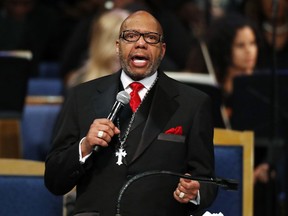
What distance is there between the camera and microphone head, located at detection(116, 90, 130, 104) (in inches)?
175

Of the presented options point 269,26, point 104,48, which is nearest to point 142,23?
point 104,48

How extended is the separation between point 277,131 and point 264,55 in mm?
1653

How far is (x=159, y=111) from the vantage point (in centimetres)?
469

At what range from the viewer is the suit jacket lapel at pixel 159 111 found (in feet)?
15.1

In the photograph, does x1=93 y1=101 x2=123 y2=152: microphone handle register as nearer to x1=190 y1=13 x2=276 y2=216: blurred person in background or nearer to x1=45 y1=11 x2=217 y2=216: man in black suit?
x1=45 y1=11 x2=217 y2=216: man in black suit

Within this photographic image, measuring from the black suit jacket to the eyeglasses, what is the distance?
0.70 feet

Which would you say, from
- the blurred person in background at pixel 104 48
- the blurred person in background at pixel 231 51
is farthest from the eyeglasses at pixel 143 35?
the blurred person in background at pixel 231 51

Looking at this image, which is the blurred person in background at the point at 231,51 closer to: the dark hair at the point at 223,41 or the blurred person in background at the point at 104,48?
the dark hair at the point at 223,41

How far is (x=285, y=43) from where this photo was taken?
28.9ft

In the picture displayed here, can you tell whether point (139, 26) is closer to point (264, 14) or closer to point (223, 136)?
point (223, 136)

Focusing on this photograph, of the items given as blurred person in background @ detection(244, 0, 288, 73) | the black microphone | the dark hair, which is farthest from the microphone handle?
blurred person in background @ detection(244, 0, 288, 73)

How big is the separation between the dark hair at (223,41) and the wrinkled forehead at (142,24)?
3.68m

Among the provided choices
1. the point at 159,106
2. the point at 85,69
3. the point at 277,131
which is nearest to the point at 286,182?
the point at 277,131

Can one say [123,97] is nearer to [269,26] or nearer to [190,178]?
[190,178]
